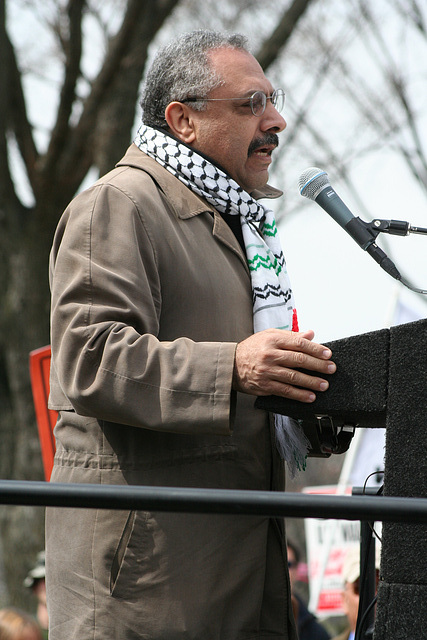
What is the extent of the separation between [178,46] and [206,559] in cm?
154

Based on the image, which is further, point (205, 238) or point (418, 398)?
point (205, 238)

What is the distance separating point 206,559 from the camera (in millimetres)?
2018

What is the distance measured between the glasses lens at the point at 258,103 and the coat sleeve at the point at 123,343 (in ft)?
1.89

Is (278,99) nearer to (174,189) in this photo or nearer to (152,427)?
(174,189)

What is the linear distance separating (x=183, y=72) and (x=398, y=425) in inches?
55.8

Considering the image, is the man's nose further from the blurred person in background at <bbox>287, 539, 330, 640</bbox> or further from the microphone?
the blurred person in background at <bbox>287, 539, 330, 640</bbox>

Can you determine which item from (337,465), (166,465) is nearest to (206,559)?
(166,465)

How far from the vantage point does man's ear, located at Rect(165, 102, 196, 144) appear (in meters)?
2.50

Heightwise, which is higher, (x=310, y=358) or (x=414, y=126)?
(x=414, y=126)

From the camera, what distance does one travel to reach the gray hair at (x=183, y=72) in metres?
2.51

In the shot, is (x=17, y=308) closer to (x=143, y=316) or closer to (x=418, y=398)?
(x=143, y=316)

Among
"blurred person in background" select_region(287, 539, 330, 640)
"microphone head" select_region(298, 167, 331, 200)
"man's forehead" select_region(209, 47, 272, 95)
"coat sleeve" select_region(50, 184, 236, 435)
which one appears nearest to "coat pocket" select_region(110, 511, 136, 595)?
"coat sleeve" select_region(50, 184, 236, 435)

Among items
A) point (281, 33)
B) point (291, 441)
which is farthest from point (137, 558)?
point (281, 33)

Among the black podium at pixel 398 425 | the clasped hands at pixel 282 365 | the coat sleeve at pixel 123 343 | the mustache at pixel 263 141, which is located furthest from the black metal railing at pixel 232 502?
the mustache at pixel 263 141
